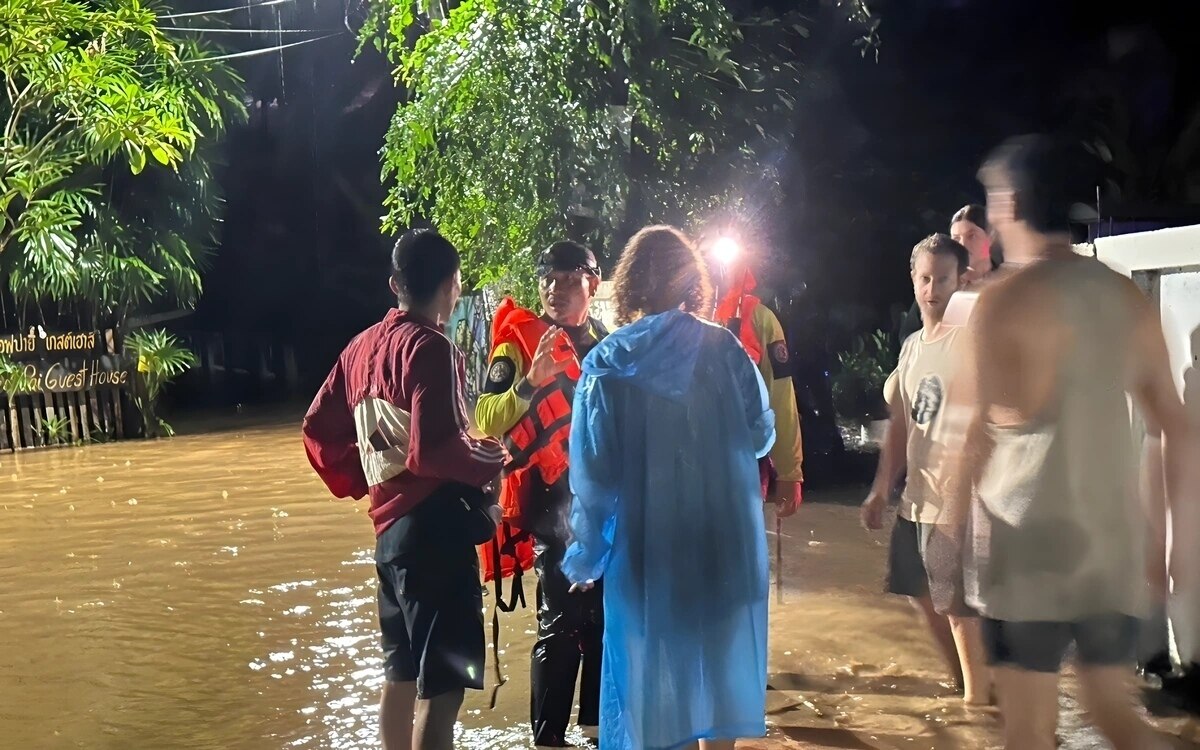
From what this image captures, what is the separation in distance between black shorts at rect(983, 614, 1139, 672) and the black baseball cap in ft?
6.00

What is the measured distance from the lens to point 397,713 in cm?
326

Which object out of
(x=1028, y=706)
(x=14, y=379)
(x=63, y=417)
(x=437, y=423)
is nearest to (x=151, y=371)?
(x=63, y=417)

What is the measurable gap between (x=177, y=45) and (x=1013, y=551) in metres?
17.5

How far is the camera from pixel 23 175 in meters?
14.6

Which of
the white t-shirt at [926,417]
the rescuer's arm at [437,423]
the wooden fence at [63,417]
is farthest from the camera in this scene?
the wooden fence at [63,417]

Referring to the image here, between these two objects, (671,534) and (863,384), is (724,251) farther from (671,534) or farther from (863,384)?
(863,384)

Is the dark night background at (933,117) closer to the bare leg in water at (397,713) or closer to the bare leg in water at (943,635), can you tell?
the bare leg in water at (943,635)

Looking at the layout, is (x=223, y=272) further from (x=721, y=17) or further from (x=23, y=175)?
(x=721, y=17)

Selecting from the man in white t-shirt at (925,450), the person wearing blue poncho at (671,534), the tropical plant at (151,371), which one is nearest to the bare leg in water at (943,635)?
the man in white t-shirt at (925,450)

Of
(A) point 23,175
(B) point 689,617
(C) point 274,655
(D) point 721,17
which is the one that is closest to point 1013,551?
(B) point 689,617

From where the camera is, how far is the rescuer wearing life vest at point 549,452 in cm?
371

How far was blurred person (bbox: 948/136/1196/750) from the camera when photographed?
2547mm

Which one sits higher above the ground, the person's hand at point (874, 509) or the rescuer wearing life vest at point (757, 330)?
the rescuer wearing life vest at point (757, 330)

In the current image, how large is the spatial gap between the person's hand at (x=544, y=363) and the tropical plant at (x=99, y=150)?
12750mm
